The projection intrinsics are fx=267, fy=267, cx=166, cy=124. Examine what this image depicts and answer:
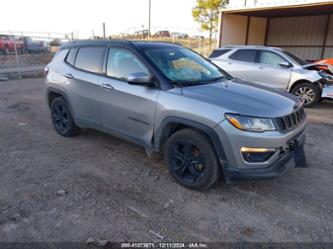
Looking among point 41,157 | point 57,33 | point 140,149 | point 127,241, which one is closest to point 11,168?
point 41,157

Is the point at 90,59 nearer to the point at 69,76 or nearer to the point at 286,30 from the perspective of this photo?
the point at 69,76

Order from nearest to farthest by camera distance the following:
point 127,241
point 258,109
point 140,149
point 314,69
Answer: point 127,241 → point 258,109 → point 140,149 → point 314,69

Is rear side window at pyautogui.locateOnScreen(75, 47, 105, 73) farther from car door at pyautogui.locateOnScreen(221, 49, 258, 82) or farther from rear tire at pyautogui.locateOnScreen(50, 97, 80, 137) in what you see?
car door at pyautogui.locateOnScreen(221, 49, 258, 82)

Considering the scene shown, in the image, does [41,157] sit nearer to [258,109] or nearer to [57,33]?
[258,109]

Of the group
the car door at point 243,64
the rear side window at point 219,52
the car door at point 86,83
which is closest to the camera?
the car door at point 86,83

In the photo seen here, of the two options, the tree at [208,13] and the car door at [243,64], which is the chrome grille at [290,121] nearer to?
the car door at [243,64]

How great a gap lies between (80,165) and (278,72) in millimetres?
6286

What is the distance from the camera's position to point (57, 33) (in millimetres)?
16750

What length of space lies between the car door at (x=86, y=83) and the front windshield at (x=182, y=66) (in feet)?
3.05

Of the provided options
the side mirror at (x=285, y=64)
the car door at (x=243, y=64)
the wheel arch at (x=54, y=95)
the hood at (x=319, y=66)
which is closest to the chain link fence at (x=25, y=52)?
the wheel arch at (x=54, y=95)

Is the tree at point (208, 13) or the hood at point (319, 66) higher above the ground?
the tree at point (208, 13)

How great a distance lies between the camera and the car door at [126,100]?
3.41m

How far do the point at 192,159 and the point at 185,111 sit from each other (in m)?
0.59

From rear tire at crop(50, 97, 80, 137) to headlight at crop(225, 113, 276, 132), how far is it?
3.04m
